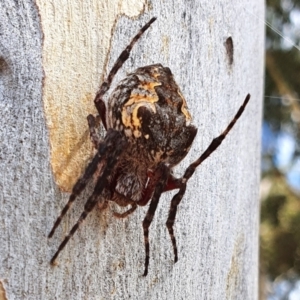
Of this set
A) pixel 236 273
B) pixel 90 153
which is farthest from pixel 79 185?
Answer: pixel 236 273

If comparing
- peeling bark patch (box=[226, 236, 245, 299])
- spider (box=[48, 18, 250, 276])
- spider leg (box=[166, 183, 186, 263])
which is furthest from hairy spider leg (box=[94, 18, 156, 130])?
peeling bark patch (box=[226, 236, 245, 299])

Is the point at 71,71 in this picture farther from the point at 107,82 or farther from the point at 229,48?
the point at 229,48

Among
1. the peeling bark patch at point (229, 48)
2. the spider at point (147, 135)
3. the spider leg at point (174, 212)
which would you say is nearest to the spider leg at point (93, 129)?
the spider at point (147, 135)

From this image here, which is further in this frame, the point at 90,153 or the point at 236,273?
the point at 236,273

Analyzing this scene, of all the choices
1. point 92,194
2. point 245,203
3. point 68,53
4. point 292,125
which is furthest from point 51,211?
point 292,125

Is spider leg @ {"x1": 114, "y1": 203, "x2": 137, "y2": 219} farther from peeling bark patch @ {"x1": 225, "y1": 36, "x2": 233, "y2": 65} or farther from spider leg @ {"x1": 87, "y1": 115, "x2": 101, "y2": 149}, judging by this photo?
peeling bark patch @ {"x1": 225, "y1": 36, "x2": 233, "y2": 65}

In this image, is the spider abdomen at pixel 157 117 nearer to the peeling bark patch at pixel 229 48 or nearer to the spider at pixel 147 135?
the spider at pixel 147 135
